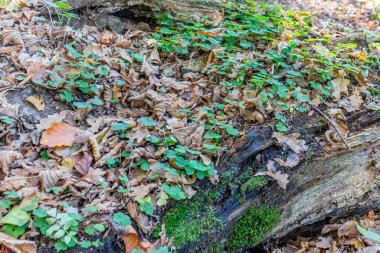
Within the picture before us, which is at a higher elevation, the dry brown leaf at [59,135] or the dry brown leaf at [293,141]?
the dry brown leaf at [293,141]

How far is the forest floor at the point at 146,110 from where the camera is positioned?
222 centimetres

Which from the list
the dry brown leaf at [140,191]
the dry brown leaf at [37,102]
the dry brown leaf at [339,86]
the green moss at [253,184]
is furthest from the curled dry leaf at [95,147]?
the dry brown leaf at [339,86]

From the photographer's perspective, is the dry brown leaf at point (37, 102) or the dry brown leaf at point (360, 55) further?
the dry brown leaf at point (360, 55)

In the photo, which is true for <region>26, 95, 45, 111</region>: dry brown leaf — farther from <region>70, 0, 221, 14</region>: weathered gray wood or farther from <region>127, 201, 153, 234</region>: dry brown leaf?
<region>70, 0, 221, 14</region>: weathered gray wood

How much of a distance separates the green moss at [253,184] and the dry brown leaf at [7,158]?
1.89 metres

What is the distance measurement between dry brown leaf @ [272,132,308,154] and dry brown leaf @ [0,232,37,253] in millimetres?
2200

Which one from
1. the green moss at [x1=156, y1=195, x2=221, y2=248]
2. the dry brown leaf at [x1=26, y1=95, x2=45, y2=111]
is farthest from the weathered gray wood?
the green moss at [x1=156, y1=195, x2=221, y2=248]

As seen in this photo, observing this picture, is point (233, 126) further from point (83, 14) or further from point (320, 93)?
point (83, 14)

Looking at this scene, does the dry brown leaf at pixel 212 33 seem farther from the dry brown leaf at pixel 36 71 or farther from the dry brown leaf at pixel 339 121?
the dry brown leaf at pixel 36 71

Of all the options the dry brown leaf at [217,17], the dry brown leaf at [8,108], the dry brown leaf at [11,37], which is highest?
the dry brown leaf at [217,17]

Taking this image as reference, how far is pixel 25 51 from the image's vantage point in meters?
3.48

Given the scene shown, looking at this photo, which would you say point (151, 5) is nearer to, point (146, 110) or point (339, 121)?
point (146, 110)

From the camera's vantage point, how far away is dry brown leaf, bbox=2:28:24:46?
11.5ft

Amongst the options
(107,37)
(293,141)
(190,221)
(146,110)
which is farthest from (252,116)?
(107,37)
